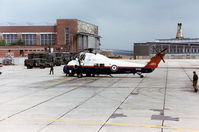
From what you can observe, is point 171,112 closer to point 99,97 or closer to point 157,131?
point 157,131

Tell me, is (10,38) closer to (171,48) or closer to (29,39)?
(29,39)

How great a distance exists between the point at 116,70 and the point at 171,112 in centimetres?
1501

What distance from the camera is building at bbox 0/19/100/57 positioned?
106 m

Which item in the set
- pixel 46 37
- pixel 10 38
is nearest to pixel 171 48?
pixel 46 37

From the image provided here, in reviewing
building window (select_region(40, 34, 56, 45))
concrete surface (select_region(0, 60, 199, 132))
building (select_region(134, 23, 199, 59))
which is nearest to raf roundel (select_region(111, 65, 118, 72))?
concrete surface (select_region(0, 60, 199, 132))

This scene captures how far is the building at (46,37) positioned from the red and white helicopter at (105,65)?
7482 centimetres

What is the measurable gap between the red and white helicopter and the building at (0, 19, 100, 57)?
74816 millimetres

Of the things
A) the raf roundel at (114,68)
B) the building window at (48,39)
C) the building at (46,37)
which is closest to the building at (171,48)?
the building at (46,37)

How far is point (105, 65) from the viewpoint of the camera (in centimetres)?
2695

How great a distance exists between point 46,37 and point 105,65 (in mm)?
92376

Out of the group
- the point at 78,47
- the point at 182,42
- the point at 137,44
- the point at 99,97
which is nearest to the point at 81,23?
the point at 78,47

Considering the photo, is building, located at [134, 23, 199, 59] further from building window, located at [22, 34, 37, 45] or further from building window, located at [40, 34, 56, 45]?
building window, located at [22, 34, 37, 45]

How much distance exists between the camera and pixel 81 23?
11638 cm

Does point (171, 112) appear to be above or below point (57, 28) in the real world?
below
